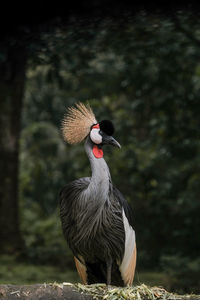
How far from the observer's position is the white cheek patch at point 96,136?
2812mm

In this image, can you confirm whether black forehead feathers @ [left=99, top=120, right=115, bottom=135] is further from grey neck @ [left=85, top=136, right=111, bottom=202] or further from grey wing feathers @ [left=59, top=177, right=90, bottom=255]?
grey wing feathers @ [left=59, top=177, right=90, bottom=255]

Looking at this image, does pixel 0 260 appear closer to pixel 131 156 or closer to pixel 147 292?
pixel 131 156

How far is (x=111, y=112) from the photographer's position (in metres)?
6.93

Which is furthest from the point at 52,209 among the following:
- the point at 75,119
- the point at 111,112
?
the point at 75,119

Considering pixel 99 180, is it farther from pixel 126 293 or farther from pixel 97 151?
pixel 126 293

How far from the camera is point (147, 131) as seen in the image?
6664 millimetres

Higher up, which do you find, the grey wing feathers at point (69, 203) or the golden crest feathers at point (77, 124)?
the golden crest feathers at point (77, 124)

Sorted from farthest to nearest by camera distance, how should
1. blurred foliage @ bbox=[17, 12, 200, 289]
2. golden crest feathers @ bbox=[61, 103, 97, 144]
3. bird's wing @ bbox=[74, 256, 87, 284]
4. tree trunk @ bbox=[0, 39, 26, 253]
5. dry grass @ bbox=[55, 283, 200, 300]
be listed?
tree trunk @ bbox=[0, 39, 26, 253], blurred foliage @ bbox=[17, 12, 200, 289], bird's wing @ bbox=[74, 256, 87, 284], golden crest feathers @ bbox=[61, 103, 97, 144], dry grass @ bbox=[55, 283, 200, 300]

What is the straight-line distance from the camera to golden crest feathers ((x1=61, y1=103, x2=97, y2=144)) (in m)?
2.89

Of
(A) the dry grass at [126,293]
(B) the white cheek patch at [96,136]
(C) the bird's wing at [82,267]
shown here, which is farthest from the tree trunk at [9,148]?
(A) the dry grass at [126,293]

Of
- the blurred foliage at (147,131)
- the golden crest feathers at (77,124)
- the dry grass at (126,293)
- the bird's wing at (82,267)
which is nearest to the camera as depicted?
the dry grass at (126,293)

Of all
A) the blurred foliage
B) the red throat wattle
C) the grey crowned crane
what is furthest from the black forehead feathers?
the blurred foliage

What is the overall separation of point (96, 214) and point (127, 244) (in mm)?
371

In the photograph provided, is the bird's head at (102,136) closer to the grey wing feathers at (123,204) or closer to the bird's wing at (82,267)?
the grey wing feathers at (123,204)
